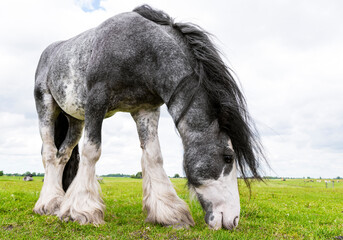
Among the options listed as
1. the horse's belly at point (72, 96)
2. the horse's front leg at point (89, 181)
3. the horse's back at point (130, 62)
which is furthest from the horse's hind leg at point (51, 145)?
the horse's back at point (130, 62)

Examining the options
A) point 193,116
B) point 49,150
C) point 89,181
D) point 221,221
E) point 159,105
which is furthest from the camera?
point 49,150

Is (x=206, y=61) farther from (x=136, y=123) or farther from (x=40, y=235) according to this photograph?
(x=40, y=235)

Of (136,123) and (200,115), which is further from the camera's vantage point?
(136,123)

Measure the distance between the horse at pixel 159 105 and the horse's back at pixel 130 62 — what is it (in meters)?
0.02

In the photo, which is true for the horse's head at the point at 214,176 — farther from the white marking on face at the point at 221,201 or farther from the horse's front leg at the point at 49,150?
the horse's front leg at the point at 49,150

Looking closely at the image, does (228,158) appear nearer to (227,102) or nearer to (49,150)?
(227,102)

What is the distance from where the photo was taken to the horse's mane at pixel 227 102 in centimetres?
402

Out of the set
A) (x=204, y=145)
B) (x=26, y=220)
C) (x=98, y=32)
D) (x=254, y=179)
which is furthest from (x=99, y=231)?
(x=98, y=32)

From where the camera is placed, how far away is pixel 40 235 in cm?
A: 421

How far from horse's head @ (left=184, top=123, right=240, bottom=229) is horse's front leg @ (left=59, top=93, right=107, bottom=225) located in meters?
1.61

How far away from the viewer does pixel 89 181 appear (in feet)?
16.1

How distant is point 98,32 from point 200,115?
8.11 feet

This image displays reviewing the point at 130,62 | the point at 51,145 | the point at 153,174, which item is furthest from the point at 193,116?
the point at 51,145

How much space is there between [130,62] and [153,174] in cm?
195
